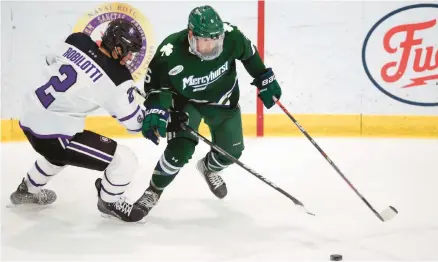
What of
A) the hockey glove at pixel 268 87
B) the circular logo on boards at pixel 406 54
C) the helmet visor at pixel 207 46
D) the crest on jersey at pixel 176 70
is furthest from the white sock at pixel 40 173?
the circular logo on boards at pixel 406 54

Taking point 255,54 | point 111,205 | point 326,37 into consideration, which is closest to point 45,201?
point 111,205

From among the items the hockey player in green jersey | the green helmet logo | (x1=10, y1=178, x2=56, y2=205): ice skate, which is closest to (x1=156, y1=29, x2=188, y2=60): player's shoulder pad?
the hockey player in green jersey

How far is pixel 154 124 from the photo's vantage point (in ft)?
8.73

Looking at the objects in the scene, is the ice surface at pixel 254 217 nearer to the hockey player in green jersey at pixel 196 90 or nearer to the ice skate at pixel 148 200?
the ice skate at pixel 148 200

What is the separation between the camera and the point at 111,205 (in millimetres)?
2863

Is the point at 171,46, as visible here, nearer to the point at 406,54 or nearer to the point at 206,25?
the point at 206,25

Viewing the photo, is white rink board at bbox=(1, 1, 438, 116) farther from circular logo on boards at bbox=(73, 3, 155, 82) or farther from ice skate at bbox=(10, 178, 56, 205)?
ice skate at bbox=(10, 178, 56, 205)

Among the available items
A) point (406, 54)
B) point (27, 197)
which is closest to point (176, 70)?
point (27, 197)

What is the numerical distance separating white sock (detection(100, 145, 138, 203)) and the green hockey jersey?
31 centimetres

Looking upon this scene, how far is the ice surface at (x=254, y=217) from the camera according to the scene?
8.38 ft

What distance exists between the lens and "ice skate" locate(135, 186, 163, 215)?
2.94 metres

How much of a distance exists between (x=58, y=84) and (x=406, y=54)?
2976 millimetres

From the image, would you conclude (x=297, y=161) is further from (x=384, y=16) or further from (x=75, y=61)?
(x=75, y=61)

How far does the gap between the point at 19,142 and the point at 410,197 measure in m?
2.82
